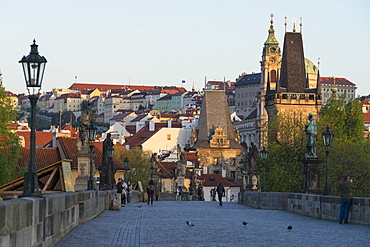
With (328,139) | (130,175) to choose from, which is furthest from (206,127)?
(328,139)

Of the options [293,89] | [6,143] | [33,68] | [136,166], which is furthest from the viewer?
[293,89]

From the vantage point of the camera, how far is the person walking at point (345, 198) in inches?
901

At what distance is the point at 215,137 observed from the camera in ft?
547

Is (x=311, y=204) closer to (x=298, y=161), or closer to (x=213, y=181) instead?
(x=298, y=161)

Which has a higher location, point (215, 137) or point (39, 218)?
point (215, 137)

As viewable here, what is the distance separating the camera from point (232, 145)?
167000mm

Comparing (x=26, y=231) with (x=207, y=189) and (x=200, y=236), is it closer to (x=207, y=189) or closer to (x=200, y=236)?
(x=200, y=236)

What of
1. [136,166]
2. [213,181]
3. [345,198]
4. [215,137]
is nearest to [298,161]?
[345,198]

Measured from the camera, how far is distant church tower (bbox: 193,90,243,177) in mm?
161750

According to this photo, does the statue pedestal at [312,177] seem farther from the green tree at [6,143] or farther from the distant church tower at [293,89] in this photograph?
the distant church tower at [293,89]

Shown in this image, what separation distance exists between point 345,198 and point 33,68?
32.7 ft

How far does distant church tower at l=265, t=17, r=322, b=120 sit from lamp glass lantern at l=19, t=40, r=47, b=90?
12880 centimetres

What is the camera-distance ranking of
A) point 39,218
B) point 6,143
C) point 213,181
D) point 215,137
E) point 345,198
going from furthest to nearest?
point 215,137 < point 213,181 < point 6,143 < point 345,198 < point 39,218

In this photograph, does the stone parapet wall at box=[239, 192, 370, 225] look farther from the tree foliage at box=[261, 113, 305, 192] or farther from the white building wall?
the white building wall
